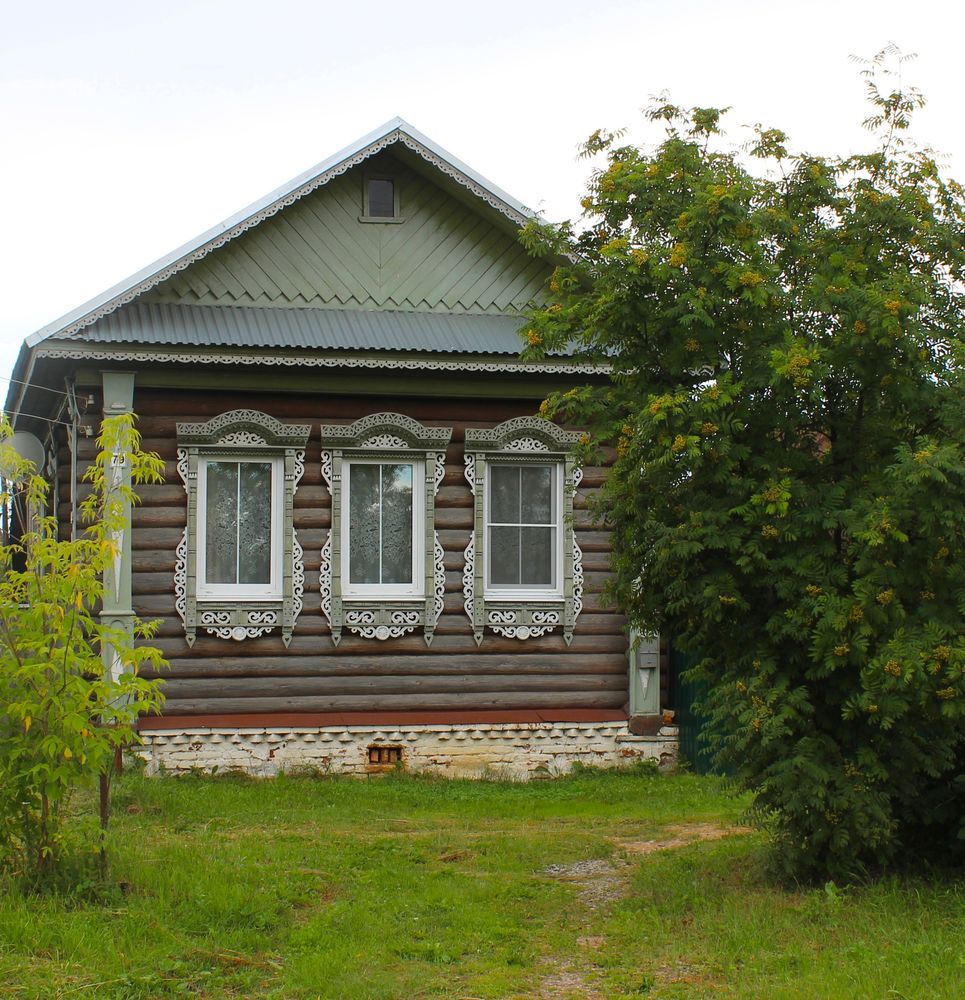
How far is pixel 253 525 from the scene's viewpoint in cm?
1319

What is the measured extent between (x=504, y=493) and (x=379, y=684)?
2375 millimetres

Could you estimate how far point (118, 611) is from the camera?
12430 millimetres

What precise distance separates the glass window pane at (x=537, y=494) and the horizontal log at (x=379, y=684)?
166 centimetres

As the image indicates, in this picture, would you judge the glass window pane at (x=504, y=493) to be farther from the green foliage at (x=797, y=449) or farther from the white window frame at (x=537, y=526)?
the green foliage at (x=797, y=449)

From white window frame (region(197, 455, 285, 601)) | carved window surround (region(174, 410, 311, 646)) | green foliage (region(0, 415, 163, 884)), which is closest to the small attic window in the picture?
carved window surround (region(174, 410, 311, 646))

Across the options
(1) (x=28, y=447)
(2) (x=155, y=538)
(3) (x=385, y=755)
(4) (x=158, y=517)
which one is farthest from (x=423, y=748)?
(1) (x=28, y=447)

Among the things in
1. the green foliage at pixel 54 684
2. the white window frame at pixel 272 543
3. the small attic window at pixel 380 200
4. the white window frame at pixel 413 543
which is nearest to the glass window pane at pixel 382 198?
the small attic window at pixel 380 200

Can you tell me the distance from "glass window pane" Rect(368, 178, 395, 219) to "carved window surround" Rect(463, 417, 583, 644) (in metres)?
2.54

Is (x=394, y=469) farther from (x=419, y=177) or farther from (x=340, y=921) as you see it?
(x=340, y=921)

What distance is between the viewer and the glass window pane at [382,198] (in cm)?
1384

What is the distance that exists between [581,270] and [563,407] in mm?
973

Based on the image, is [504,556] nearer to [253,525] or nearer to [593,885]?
[253,525]

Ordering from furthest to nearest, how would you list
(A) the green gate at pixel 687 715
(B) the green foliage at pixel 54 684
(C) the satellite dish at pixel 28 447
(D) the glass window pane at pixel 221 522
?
1. (C) the satellite dish at pixel 28 447
2. (A) the green gate at pixel 687 715
3. (D) the glass window pane at pixel 221 522
4. (B) the green foliage at pixel 54 684

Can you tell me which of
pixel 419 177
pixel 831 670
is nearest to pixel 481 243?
pixel 419 177
